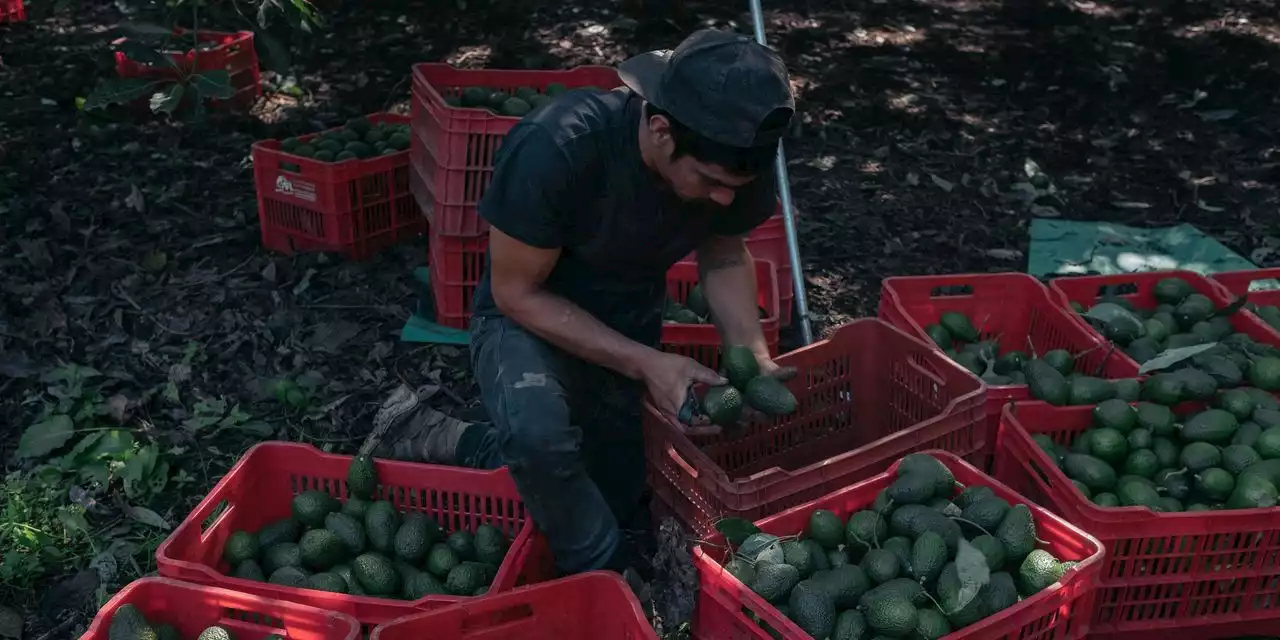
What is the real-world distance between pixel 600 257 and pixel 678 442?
27.9 inches

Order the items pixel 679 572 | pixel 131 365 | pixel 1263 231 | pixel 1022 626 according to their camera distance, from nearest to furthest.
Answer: pixel 1022 626 < pixel 679 572 < pixel 131 365 < pixel 1263 231

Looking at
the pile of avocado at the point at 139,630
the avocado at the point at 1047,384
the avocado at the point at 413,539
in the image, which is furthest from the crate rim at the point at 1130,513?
the pile of avocado at the point at 139,630

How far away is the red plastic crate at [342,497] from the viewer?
3627 mm

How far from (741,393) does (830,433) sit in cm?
83

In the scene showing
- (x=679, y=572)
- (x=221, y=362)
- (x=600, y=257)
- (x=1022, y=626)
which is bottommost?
(x=221, y=362)

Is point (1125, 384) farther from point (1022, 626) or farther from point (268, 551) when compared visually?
point (268, 551)

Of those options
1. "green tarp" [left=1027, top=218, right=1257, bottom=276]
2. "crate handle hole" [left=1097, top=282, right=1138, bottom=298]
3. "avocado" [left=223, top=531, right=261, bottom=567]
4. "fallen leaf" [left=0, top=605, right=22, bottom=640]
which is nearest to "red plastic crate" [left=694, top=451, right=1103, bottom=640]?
"avocado" [left=223, top=531, right=261, bottom=567]

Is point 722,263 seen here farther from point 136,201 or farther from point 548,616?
point 136,201

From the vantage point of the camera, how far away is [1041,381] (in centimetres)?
440

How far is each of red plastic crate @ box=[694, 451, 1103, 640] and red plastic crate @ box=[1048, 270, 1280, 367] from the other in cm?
170

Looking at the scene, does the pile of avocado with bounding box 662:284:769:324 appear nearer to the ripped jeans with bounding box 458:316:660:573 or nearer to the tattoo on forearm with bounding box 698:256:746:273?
the tattoo on forearm with bounding box 698:256:746:273

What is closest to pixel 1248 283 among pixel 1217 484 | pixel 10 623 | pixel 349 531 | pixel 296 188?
pixel 1217 484

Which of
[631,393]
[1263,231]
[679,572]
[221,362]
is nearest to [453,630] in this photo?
[679,572]

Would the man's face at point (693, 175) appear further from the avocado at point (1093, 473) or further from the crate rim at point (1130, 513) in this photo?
the avocado at point (1093, 473)
